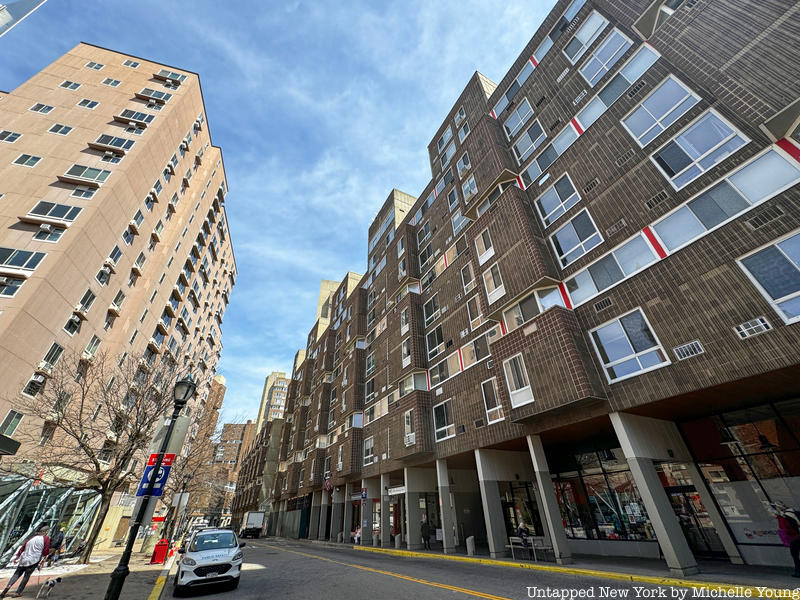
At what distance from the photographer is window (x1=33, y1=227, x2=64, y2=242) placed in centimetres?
2622

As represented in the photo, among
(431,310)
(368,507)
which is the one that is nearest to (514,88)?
(431,310)

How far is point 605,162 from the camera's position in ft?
49.4

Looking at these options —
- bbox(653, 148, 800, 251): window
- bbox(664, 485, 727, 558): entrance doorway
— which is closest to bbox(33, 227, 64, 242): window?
bbox(653, 148, 800, 251): window

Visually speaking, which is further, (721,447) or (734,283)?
(721,447)

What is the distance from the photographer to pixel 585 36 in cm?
1845

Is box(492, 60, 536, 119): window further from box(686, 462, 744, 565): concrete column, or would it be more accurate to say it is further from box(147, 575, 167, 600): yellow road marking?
box(147, 575, 167, 600): yellow road marking

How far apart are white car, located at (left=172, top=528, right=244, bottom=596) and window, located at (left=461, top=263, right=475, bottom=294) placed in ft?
57.0

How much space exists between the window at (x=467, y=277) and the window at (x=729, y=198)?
10.7 meters

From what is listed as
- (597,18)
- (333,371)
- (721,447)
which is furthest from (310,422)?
(597,18)

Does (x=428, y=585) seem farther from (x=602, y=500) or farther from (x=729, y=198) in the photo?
(x=729, y=198)

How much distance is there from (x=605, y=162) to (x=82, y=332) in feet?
130

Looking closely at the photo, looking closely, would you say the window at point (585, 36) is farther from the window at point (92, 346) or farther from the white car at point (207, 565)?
the window at point (92, 346)

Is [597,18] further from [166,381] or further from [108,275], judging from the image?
[108,275]

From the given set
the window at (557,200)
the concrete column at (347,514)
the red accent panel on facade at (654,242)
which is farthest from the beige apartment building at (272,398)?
the red accent panel on facade at (654,242)
